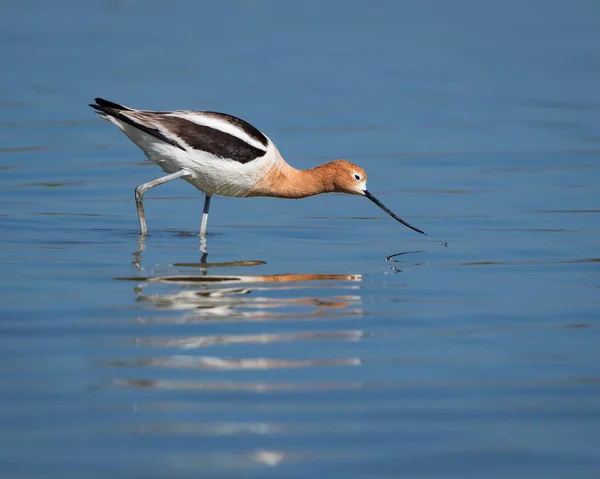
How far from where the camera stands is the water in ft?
18.8

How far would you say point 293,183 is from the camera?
37.3ft

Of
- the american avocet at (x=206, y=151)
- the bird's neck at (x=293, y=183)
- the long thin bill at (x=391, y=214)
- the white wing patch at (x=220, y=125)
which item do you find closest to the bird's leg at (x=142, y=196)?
the american avocet at (x=206, y=151)

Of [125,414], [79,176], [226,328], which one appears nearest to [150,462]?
[125,414]

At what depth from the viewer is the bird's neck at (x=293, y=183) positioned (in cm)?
1122

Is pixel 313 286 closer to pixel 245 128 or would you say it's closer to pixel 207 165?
pixel 207 165

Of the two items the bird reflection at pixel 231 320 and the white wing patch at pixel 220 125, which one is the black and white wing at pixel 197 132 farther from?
the bird reflection at pixel 231 320

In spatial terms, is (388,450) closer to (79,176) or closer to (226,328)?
(226,328)

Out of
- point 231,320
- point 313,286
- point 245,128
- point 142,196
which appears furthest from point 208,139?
point 231,320

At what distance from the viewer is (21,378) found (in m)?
6.45

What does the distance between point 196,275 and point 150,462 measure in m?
3.78

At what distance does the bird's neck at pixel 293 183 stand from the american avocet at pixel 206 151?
0.02 metres

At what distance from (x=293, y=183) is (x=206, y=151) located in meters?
1.05

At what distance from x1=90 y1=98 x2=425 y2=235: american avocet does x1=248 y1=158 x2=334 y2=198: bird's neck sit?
18 mm

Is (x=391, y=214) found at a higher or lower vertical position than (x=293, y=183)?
lower
